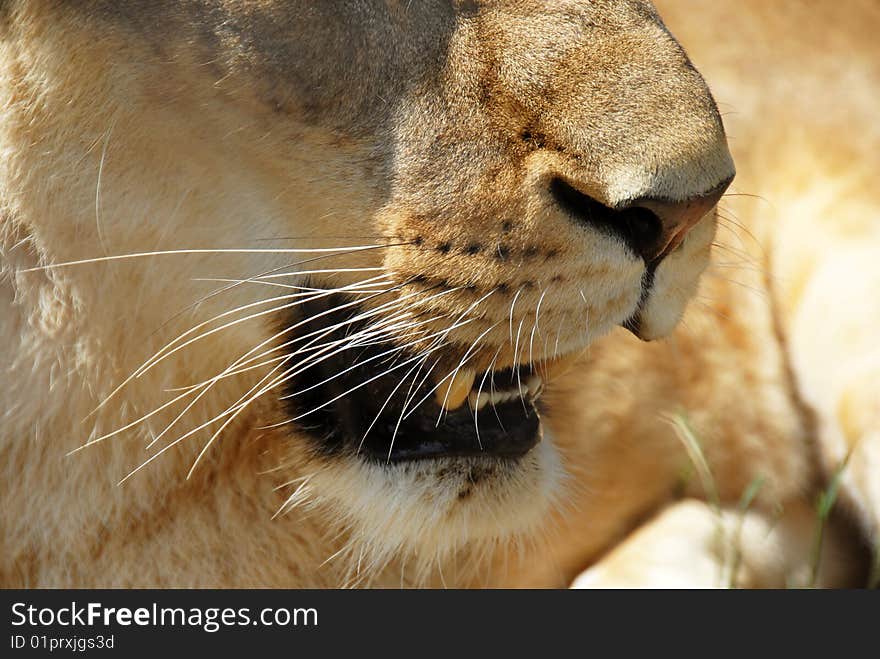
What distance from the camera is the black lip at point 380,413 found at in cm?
163

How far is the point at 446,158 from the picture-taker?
4.85 ft

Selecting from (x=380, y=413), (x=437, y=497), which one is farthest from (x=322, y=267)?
(x=437, y=497)

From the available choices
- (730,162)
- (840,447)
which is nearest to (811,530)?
(840,447)

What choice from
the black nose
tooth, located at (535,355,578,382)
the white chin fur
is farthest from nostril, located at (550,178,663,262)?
the white chin fur

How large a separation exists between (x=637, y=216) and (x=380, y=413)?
433mm

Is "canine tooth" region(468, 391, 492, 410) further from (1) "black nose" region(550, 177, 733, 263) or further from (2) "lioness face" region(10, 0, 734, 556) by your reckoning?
(1) "black nose" region(550, 177, 733, 263)

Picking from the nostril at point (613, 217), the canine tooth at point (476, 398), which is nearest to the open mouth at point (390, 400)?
the canine tooth at point (476, 398)

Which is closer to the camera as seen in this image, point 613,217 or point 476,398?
point 613,217

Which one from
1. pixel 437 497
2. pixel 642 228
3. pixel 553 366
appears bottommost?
pixel 437 497

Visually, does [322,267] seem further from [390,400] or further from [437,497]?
[437,497]

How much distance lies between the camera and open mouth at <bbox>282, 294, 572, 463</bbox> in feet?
5.27

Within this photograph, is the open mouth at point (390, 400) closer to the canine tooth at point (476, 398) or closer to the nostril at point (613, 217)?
the canine tooth at point (476, 398)

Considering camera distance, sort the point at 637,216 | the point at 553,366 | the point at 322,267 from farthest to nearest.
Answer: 1. the point at 553,366
2. the point at 322,267
3. the point at 637,216

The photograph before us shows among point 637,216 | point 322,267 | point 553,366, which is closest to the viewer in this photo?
point 637,216
